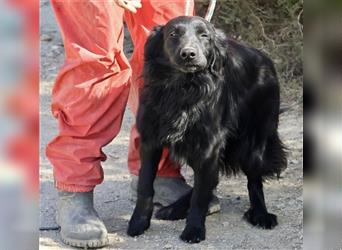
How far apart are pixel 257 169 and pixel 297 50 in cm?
202

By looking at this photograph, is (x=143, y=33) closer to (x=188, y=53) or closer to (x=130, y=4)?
(x=130, y=4)

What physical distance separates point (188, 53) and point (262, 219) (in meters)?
0.82

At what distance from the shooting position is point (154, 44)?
2.88m

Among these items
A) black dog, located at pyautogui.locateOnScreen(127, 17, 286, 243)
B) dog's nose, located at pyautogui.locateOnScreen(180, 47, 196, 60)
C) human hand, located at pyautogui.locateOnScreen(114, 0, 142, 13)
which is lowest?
black dog, located at pyautogui.locateOnScreen(127, 17, 286, 243)

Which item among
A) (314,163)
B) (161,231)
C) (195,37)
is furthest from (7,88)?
(161,231)

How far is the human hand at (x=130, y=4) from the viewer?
278cm

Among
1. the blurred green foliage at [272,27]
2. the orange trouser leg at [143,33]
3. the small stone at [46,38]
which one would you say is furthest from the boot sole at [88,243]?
the small stone at [46,38]

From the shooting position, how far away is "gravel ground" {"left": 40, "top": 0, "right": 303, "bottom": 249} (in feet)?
9.56

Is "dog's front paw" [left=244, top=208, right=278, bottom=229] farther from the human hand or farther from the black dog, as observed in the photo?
the human hand

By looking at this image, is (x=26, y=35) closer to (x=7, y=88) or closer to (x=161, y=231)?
(x=7, y=88)

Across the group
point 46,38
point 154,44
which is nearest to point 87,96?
point 154,44

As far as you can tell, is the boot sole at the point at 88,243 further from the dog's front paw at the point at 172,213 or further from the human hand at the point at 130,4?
the human hand at the point at 130,4

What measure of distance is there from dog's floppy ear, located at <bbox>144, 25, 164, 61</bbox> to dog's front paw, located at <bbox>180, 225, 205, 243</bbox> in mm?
703

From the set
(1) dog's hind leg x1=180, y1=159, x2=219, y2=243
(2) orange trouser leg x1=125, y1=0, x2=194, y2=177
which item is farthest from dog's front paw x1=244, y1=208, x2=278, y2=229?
(2) orange trouser leg x1=125, y1=0, x2=194, y2=177
